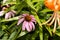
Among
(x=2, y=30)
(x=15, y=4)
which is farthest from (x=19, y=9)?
(x=2, y=30)

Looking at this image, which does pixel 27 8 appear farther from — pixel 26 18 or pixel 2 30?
pixel 2 30

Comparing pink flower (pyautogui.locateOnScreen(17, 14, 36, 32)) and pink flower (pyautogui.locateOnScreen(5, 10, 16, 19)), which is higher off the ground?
pink flower (pyautogui.locateOnScreen(5, 10, 16, 19))

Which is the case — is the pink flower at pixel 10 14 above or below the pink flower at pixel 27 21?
above
